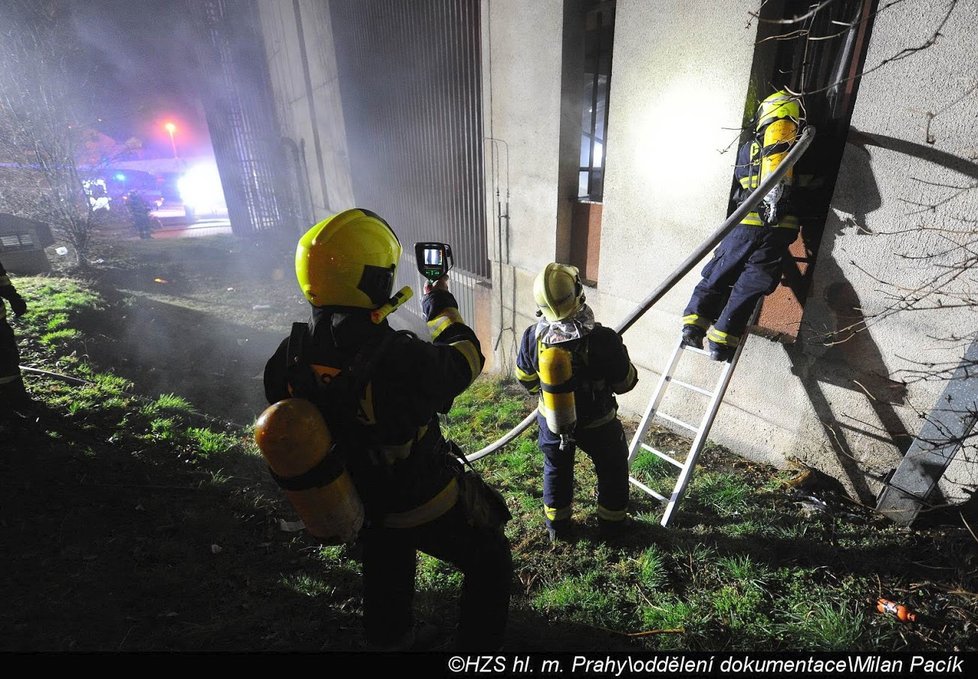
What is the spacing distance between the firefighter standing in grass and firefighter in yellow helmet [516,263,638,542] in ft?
3.33

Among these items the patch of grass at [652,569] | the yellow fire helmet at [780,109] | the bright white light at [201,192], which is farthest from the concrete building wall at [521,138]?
the bright white light at [201,192]

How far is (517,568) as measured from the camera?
121 inches

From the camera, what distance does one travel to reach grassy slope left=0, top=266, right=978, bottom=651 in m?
2.41

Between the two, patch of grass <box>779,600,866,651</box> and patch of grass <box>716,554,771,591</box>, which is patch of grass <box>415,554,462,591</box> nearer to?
patch of grass <box>716,554,771,591</box>

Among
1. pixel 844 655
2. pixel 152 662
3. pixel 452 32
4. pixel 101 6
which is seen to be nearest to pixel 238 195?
pixel 452 32

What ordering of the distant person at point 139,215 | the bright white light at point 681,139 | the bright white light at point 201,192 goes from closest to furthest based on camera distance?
1. the bright white light at point 681,139
2. the distant person at point 139,215
3. the bright white light at point 201,192

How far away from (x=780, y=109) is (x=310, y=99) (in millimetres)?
11944

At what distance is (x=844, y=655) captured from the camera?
2.19m

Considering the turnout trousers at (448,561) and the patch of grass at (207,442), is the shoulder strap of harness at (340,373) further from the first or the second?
the patch of grass at (207,442)

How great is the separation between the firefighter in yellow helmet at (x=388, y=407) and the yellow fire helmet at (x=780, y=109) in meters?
2.46

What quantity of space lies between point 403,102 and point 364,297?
23.6ft

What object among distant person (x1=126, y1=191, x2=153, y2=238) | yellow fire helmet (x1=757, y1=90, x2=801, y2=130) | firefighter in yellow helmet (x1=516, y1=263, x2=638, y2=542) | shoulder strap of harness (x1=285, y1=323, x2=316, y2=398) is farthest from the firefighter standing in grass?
distant person (x1=126, y1=191, x2=153, y2=238)

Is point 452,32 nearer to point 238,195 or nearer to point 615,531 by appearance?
point 615,531

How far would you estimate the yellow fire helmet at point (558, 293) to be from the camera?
2518 millimetres
